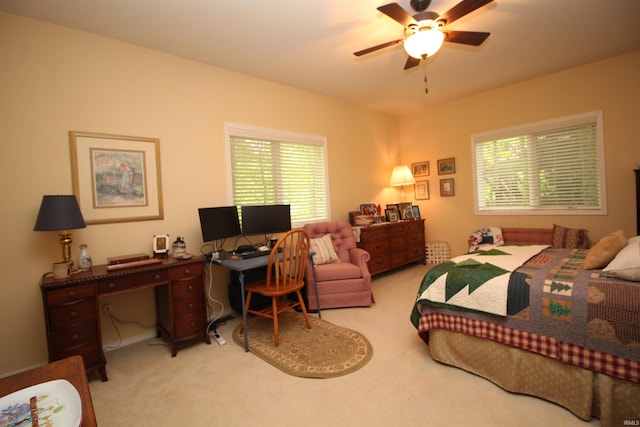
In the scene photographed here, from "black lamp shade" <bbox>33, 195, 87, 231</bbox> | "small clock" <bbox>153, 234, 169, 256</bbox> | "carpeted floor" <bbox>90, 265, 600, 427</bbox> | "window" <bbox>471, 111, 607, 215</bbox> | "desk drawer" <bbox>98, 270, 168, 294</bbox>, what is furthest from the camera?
"window" <bbox>471, 111, 607, 215</bbox>

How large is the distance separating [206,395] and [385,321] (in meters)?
1.71

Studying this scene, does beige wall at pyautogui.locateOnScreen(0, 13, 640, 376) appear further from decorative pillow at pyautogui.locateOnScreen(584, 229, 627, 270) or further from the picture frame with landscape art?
decorative pillow at pyautogui.locateOnScreen(584, 229, 627, 270)

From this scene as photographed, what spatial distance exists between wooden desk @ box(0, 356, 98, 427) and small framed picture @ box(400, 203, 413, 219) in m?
4.61

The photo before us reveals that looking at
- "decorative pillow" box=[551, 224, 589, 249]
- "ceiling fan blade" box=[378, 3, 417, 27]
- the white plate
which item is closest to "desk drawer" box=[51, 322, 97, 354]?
the white plate

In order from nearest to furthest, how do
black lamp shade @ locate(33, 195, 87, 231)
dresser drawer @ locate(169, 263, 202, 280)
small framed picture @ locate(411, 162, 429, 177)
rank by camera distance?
black lamp shade @ locate(33, 195, 87, 231)
dresser drawer @ locate(169, 263, 202, 280)
small framed picture @ locate(411, 162, 429, 177)

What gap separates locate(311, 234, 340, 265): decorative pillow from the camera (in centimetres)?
352

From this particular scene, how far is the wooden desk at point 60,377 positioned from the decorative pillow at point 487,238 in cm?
424

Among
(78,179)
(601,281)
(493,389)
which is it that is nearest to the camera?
(601,281)

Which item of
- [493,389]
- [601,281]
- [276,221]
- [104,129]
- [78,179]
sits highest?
[104,129]

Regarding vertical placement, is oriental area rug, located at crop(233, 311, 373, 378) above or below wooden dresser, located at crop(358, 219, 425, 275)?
below

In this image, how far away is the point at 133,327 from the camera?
277 centimetres

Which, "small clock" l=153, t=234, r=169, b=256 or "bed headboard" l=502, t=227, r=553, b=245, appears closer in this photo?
"small clock" l=153, t=234, r=169, b=256

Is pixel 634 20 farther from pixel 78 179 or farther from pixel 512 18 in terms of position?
pixel 78 179

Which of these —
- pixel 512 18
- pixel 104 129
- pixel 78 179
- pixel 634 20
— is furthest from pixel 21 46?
pixel 634 20
